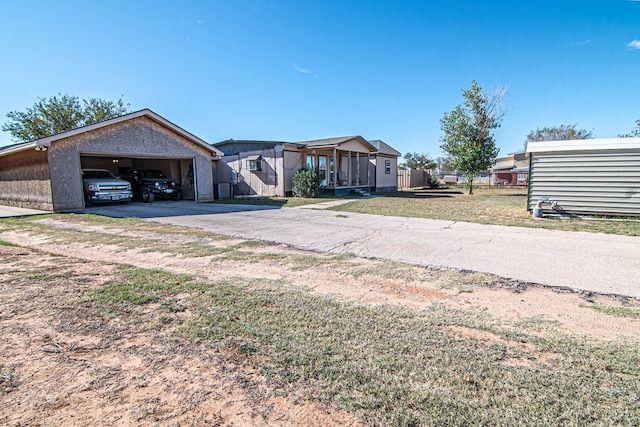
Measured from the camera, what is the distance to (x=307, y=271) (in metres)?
4.64

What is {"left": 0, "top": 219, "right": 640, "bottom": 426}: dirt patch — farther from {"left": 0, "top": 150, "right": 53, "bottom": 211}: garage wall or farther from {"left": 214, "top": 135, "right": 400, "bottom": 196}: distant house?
{"left": 214, "top": 135, "right": 400, "bottom": 196}: distant house

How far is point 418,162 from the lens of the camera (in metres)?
49.8

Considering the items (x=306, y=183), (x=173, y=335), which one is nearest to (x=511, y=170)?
(x=306, y=183)

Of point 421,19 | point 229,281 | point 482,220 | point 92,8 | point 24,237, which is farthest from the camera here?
point 421,19

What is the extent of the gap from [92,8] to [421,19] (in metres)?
12.6

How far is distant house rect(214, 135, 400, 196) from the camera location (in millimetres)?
18781

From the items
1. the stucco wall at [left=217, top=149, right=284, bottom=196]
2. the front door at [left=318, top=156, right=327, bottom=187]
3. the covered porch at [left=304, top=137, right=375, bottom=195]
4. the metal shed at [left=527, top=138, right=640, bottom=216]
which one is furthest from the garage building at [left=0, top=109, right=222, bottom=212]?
the metal shed at [left=527, top=138, right=640, bottom=216]

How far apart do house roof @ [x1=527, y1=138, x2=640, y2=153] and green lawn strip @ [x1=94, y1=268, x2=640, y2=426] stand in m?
9.82

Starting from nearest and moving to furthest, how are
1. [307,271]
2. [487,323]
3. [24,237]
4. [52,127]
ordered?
[487,323] → [307,271] → [24,237] → [52,127]

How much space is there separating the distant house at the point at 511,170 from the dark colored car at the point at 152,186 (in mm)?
36727

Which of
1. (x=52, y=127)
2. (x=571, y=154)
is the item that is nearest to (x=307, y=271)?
(x=571, y=154)

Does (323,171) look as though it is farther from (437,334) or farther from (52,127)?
(52,127)

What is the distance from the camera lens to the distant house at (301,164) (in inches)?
739

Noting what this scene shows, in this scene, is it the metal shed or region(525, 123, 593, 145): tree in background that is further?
region(525, 123, 593, 145): tree in background
